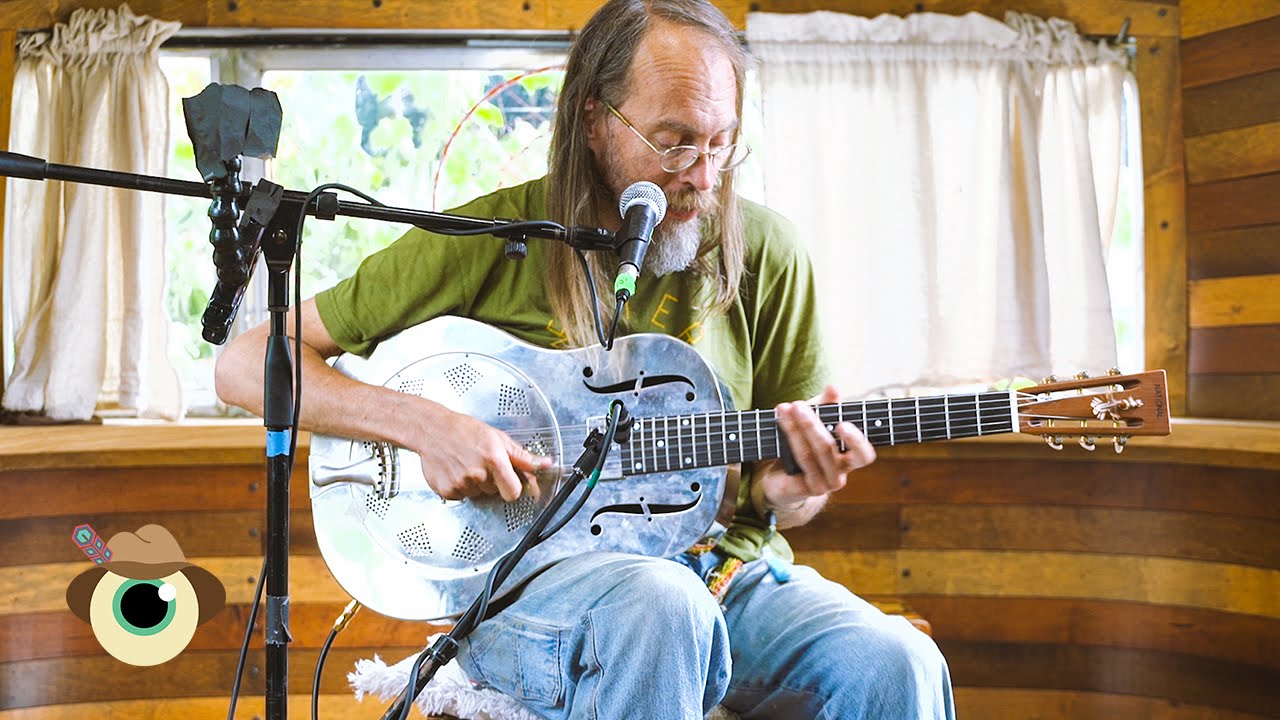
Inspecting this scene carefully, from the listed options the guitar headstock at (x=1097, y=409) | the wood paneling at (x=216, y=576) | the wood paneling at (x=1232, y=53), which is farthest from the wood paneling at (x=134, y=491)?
the wood paneling at (x=1232, y=53)

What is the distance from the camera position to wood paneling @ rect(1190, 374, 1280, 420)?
258cm

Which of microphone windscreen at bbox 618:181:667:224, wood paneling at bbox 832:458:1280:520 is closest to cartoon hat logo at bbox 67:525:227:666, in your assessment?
microphone windscreen at bbox 618:181:667:224

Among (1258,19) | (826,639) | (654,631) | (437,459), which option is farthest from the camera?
(1258,19)

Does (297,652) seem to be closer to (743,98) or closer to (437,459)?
(437,459)

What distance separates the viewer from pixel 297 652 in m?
2.72

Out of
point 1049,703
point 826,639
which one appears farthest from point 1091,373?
point 826,639

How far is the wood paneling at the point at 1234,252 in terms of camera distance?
2.57 m

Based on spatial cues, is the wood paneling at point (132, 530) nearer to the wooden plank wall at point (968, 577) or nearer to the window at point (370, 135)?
the wooden plank wall at point (968, 577)

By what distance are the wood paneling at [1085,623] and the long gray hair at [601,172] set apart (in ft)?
4.57

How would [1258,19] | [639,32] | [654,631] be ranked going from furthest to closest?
[1258,19] → [639,32] → [654,631]

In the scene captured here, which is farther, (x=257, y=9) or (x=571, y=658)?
(x=257, y=9)

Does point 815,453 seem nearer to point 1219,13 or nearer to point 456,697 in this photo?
point 456,697

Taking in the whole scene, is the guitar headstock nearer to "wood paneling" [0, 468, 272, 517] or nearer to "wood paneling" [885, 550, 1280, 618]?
"wood paneling" [885, 550, 1280, 618]

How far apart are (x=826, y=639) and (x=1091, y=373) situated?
155 centimetres
